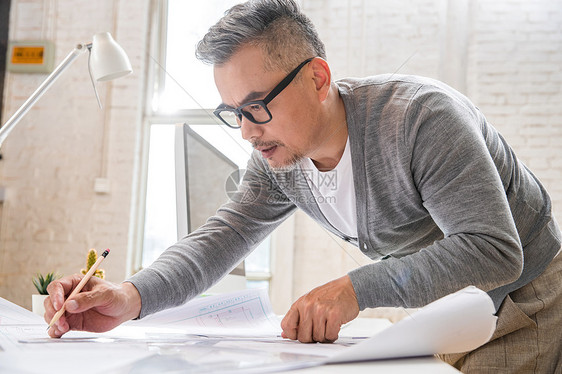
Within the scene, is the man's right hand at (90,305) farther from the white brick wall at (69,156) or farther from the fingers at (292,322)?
the white brick wall at (69,156)

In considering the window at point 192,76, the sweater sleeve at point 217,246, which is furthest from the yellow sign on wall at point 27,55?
the sweater sleeve at point 217,246

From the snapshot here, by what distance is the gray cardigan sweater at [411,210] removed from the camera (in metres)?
0.66

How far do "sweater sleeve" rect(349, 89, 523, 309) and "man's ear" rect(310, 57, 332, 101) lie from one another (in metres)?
0.24

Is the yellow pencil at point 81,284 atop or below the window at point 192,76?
below

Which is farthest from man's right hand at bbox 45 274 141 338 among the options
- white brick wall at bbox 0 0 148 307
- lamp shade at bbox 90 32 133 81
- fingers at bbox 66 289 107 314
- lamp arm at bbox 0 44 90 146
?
white brick wall at bbox 0 0 148 307

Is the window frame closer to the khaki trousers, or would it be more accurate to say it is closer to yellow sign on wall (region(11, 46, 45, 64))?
the khaki trousers

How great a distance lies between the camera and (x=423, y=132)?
2.49 feet

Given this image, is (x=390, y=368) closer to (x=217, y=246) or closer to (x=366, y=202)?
(x=366, y=202)

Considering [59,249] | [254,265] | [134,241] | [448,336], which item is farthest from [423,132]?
[59,249]

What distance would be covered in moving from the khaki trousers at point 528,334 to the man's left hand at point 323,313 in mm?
350

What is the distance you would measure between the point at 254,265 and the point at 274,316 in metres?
1.24

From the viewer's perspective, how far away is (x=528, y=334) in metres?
0.89

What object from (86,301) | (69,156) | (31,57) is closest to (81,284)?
(86,301)

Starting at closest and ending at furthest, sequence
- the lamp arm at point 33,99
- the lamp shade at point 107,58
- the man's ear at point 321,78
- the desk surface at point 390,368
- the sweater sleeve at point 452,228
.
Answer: the desk surface at point 390,368
the sweater sleeve at point 452,228
the man's ear at point 321,78
the lamp arm at point 33,99
the lamp shade at point 107,58
